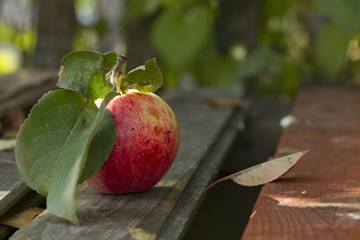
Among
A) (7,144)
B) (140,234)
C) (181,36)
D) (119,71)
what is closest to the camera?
(140,234)

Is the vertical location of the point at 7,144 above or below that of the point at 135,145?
below

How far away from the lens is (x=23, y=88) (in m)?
2.74

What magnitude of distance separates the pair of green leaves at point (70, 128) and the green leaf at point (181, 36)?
2196mm

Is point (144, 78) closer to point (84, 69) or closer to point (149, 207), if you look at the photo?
point (84, 69)

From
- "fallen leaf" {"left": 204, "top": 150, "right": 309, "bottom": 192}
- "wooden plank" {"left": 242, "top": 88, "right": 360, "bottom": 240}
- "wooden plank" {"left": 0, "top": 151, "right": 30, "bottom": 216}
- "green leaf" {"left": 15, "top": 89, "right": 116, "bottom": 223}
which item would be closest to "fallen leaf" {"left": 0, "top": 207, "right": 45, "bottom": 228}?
"wooden plank" {"left": 0, "top": 151, "right": 30, "bottom": 216}

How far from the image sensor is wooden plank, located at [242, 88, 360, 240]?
1060mm

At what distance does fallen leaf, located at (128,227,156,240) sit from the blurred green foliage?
89.3 inches

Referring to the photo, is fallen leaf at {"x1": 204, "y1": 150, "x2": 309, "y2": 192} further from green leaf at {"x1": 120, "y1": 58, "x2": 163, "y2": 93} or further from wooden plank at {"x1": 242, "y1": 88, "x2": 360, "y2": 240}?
green leaf at {"x1": 120, "y1": 58, "x2": 163, "y2": 93}

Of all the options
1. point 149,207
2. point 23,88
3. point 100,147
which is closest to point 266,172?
point 149,207

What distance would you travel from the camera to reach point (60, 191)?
1176 millimetres

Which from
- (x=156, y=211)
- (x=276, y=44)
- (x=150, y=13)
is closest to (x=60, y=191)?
(x=156, y=211)

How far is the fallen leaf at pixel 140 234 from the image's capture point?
1.09m

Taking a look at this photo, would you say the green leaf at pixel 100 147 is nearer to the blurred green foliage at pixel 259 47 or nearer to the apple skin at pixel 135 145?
the apple skin at pixel 135 145

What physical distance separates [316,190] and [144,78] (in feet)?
1.64
